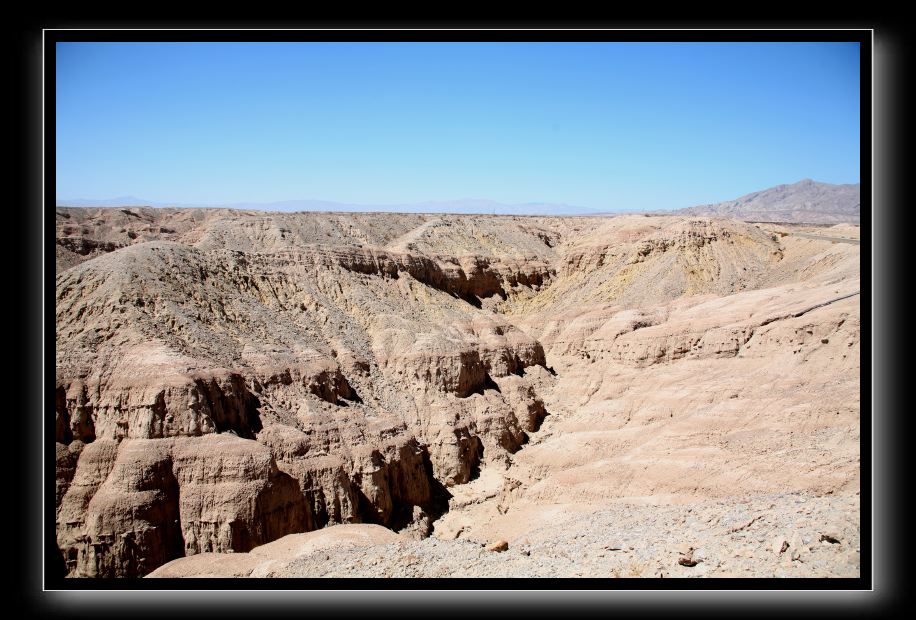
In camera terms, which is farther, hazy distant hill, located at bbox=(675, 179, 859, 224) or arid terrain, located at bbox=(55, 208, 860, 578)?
hazy distant hill, located at bbox=(675, 179, 859, 224)

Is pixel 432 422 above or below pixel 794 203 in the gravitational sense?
below

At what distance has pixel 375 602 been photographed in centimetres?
920

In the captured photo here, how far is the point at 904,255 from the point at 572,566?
6.47 m

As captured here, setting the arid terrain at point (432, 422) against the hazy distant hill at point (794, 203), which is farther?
the hazy distant hill at point (794, 203)

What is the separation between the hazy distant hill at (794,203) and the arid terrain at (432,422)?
3709 inches

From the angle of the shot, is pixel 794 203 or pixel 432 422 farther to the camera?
pixel 794 203

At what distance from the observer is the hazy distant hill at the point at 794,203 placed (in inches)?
4753

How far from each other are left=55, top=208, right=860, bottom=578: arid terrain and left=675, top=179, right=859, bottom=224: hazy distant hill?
9421 centimetres

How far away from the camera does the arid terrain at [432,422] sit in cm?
1223

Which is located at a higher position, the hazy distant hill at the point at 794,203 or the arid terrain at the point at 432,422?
the hazy distant hill at the point at 794,203

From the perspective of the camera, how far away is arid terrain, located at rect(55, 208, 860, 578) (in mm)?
12234

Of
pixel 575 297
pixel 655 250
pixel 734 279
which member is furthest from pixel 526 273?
pixel 734 279

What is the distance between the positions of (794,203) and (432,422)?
134916 millimetres

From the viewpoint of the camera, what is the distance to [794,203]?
454ft
